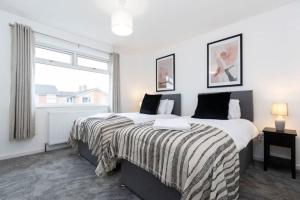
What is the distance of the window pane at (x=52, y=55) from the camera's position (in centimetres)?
308

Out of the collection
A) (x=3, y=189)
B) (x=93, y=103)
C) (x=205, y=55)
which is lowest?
(x=3, y=189)

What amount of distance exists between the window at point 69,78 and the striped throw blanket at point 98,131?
110cm

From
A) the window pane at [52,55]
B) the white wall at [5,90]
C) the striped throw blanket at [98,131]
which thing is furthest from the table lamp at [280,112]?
the white wall at [5,90]

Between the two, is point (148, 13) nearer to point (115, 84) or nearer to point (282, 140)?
point (115, 84)

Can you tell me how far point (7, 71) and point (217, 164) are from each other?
3390 mm

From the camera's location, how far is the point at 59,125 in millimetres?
3166

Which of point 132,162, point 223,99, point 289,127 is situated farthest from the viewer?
point 223,99

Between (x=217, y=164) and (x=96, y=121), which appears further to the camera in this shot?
(x=96, y=121)

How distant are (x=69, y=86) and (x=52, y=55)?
719 millimetres

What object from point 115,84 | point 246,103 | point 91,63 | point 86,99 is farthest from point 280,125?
point 91,63

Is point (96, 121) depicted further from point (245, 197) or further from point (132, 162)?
point (245, 197)

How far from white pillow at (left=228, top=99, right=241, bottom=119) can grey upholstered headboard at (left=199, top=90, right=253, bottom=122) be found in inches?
3.7

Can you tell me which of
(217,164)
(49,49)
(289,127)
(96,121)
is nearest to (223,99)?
(289,127)

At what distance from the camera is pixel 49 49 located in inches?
125
